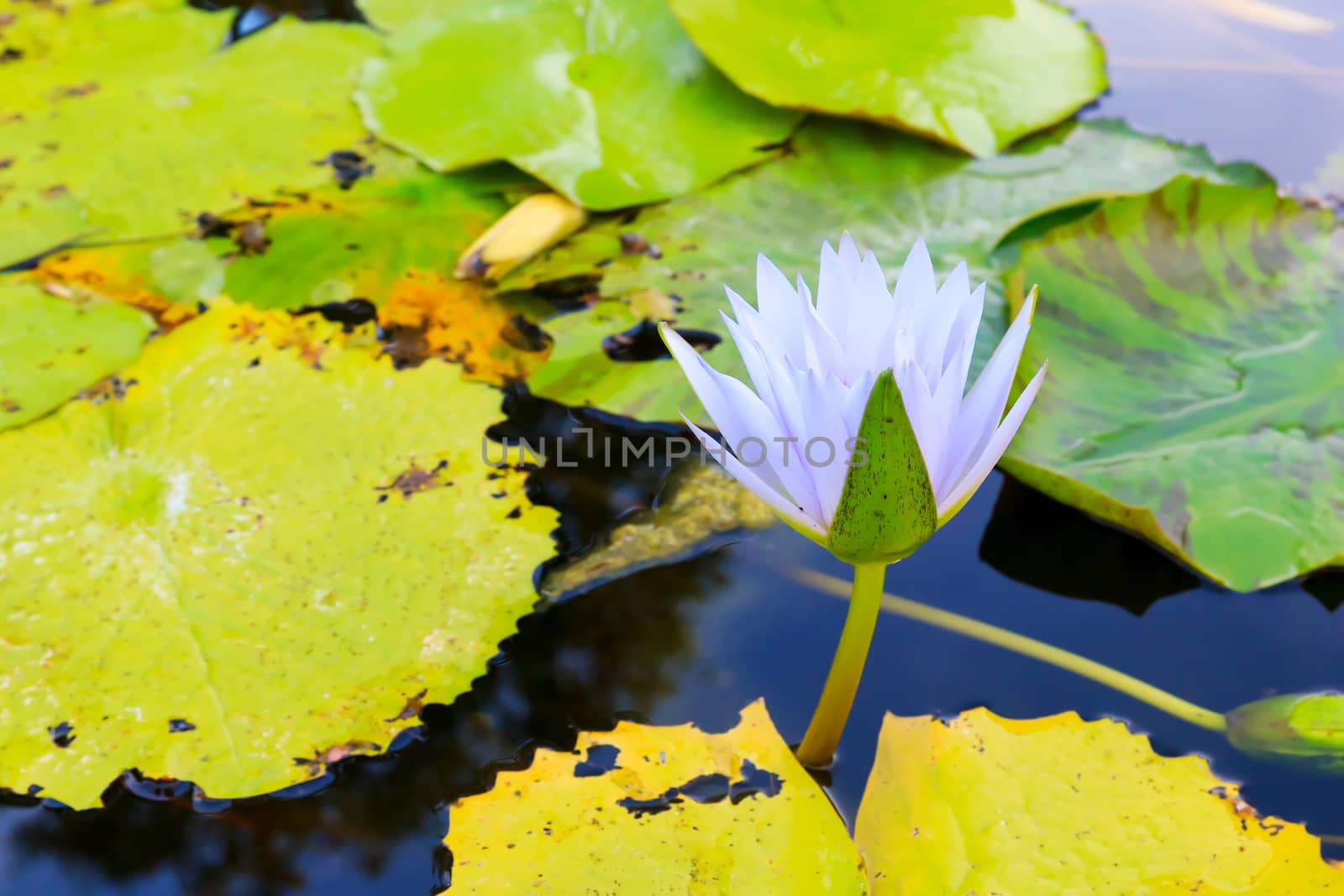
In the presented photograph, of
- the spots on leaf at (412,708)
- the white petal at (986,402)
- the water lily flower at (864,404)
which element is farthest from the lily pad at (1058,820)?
the spots on leaf at (412,708)

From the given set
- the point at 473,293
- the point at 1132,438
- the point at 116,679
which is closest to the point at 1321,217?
the point at 1132,438

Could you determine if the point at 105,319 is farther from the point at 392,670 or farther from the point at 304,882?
the point at 304,882

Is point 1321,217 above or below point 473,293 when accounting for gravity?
above

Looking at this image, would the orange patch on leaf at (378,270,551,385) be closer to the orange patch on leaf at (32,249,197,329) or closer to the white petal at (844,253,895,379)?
the orange patch on leaf at (32,249,197,329)

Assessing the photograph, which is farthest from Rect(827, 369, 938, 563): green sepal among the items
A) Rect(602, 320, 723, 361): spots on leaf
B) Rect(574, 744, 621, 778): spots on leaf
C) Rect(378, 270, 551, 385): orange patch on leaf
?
Rect(378, 270, 551, 385): orange patch on leaf

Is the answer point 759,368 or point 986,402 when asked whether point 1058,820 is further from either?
point 759,368

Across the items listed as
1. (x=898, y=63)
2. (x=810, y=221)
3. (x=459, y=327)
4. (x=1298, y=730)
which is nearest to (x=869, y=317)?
(x=1298, y=730)
